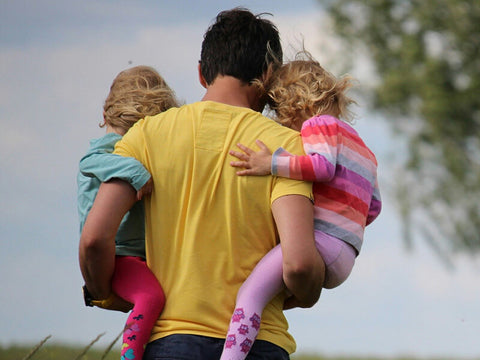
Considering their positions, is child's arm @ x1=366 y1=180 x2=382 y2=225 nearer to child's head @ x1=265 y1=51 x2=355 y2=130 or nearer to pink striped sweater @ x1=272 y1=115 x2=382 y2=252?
pink striped sweater @ x1=272 y1=115 x2=382 y2=252

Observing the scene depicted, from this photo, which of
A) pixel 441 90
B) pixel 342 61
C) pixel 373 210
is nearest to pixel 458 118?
pixel 441 90

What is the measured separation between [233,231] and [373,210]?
711 millimetres

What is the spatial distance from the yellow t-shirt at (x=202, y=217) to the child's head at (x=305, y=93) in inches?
12.4

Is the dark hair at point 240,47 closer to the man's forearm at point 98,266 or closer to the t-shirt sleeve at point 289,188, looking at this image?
the t-shirt sleeve at point 289,188

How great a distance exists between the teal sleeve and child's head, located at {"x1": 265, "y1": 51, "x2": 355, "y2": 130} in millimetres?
566

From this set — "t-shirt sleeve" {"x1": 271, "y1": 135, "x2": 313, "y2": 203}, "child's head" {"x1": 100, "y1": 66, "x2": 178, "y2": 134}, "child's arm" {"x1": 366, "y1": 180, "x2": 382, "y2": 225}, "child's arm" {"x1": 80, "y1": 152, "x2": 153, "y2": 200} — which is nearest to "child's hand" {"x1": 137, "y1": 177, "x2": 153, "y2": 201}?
"child's arm" {"x1": 80, "y1": 152, "x2": 153, "y2": 200}

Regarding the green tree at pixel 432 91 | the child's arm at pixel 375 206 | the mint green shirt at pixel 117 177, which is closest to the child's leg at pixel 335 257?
the child's arm at pixel 375 206

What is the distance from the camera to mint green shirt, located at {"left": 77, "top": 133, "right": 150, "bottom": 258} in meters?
2.25

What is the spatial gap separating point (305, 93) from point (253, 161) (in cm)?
48

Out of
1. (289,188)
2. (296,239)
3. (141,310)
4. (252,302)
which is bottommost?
(141,310)

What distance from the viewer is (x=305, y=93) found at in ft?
8.66

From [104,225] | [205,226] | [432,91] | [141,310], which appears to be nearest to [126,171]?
[104,225]

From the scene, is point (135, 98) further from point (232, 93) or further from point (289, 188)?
point (289, 188)

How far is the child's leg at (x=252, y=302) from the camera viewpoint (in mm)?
2221
